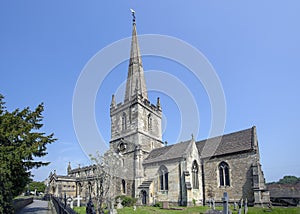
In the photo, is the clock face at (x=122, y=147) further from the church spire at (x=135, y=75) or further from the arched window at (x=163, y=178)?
the arched window at (x=163, y=178)

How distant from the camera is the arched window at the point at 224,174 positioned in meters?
29.2

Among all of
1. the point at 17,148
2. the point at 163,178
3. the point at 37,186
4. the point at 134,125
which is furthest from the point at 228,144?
the point at 37,186

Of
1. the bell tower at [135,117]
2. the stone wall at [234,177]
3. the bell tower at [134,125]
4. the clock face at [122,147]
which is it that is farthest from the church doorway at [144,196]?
the clock face at [122,147]

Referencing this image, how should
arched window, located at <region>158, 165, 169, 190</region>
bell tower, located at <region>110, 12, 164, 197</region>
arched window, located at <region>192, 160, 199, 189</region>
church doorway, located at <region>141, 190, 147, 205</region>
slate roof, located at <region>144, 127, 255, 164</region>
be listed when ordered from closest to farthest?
slate roof, located at <region>144, 127, 255, 164</region>, arched window, located at <region>192, 160, 199, 189</region>, arched window, located at <region>158, 165, 169, 190</region>, church doorway, located at <region>141, 190, 147, 205</region>, bell tower, located at <region>110, 12, 164, 197</region>

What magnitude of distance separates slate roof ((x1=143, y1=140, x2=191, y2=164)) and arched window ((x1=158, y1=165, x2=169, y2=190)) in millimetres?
1361

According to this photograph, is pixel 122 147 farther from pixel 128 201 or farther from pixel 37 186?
pixel 37 186

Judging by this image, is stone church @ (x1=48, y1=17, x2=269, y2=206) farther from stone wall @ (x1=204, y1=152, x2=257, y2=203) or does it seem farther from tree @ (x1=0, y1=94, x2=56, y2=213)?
tree @ (x1=0, y1=94, x2=56, y2=213)

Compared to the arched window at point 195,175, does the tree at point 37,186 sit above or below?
below

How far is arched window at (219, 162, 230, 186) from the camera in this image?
95.8 ft

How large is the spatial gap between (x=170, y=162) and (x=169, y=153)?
2.16m

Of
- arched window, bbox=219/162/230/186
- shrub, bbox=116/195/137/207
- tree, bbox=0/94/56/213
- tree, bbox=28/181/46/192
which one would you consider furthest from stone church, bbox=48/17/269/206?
tree, bbox=28/181/46/192

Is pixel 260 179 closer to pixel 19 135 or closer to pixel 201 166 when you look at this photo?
pixel 201 166

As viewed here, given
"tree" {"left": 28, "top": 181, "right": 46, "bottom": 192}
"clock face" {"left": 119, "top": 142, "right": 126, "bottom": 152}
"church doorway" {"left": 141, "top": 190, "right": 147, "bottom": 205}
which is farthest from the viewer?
"tree" {"left": 28, "top": 181, "right": 46, "bottom": 192}

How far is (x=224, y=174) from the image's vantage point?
29.5 m
